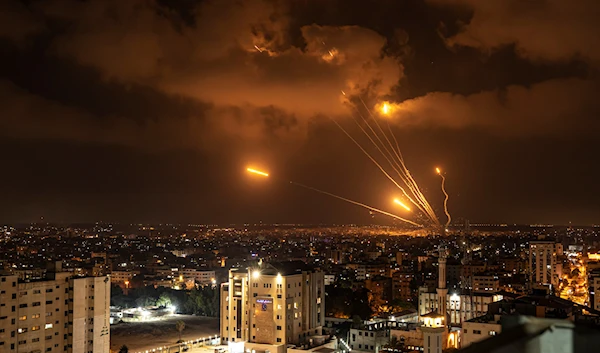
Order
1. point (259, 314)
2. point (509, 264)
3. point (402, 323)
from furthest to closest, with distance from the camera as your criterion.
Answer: point (509, 264) → point (402, 323) → point (259, 314)

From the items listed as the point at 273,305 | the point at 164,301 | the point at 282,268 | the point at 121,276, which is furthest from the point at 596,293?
the point at 121,276

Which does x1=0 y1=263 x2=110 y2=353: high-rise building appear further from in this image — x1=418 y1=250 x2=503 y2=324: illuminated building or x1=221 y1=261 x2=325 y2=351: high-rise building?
x1=418 y1=250 x2=503 y2=324: illuminated building

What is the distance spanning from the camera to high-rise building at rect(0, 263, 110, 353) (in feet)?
40.6

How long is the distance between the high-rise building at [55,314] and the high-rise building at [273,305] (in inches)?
124

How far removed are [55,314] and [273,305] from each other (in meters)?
4.83

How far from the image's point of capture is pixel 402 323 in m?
16.6

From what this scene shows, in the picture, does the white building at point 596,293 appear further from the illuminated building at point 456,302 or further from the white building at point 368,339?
the white building at point 368,339

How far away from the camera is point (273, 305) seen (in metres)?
14.6

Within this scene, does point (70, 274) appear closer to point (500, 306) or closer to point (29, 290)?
point (29, 290)

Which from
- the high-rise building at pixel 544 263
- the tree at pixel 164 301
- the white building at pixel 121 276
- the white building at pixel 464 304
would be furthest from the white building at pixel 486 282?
the white building at pixel 121 276

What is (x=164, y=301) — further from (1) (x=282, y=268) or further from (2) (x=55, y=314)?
(2) (x=55, y=314)

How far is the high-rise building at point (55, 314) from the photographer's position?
12367 mm

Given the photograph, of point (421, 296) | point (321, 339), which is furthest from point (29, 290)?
point (421, 296)

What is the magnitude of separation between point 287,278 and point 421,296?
22.9 ft
